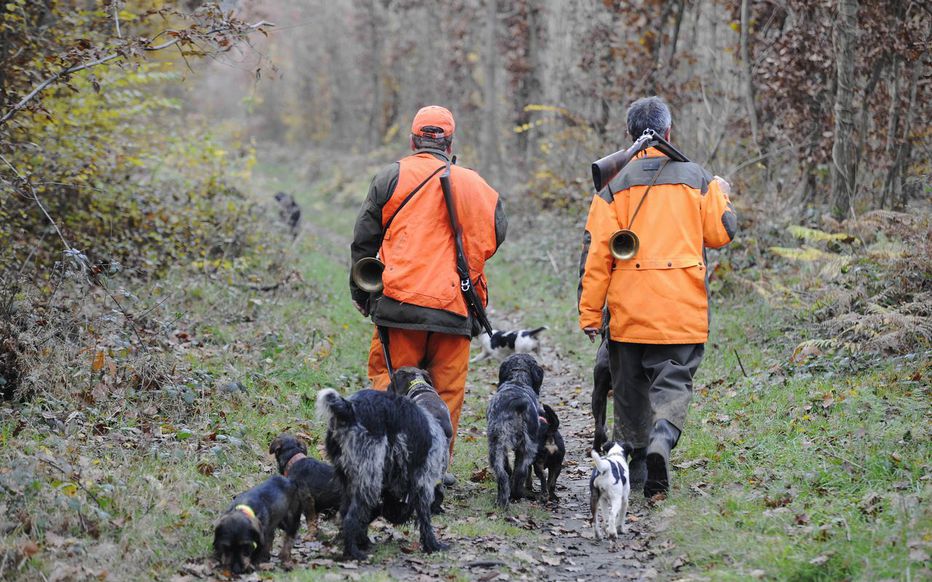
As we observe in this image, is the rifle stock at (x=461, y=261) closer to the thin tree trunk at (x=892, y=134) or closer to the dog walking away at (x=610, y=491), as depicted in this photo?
the dog walking away at (x=610, y=491)

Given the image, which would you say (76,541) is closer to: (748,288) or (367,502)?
(367,502)

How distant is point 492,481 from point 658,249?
7.83 ft

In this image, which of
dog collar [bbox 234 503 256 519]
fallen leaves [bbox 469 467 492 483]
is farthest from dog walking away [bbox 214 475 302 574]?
fallen leaves [bbox 469 467 492 483]

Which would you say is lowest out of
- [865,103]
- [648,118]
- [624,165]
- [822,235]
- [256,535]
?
[256,535]

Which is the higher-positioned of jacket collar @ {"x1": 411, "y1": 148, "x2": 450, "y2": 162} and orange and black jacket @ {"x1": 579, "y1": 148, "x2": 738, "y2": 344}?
jacket collar @ {"x1": 411, "y1": 148, "x2": 450, "y2": 162}

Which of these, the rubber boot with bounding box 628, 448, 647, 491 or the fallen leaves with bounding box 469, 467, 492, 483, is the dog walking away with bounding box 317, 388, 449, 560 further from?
the rubber boot with bounding box 628, 448, 647, 491

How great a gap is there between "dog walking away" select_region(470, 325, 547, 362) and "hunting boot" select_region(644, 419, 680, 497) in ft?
13.1

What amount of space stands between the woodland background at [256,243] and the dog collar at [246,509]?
481 mm

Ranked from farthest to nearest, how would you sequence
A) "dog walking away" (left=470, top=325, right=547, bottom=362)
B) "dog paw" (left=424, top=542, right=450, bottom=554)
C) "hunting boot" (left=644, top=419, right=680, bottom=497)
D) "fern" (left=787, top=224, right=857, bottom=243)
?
1. "dog walking away" (left=470, top=325, right=547, bottom=362)
2. "fern" (left=787, top=224, right=857, bottom=243)
3. "hunting boot" (left=644, top=419, right=680, bottom=497)
4. "dog paw" (left=424, top=542, right=450, bottom=554)

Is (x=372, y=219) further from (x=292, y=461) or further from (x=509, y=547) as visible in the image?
(x=509, y=547)

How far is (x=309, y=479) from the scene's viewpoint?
17.3 feet

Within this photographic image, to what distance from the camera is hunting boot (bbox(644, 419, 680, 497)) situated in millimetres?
5664

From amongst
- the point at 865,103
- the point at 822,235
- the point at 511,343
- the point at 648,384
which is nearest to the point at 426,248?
the point at 648,384

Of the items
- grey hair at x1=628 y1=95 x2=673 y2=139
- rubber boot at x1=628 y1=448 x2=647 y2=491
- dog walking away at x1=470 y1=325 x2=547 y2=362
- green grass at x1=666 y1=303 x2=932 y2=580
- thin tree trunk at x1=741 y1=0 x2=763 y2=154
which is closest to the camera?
green grass at x1=666 y1=303 x2=932 y2=580
